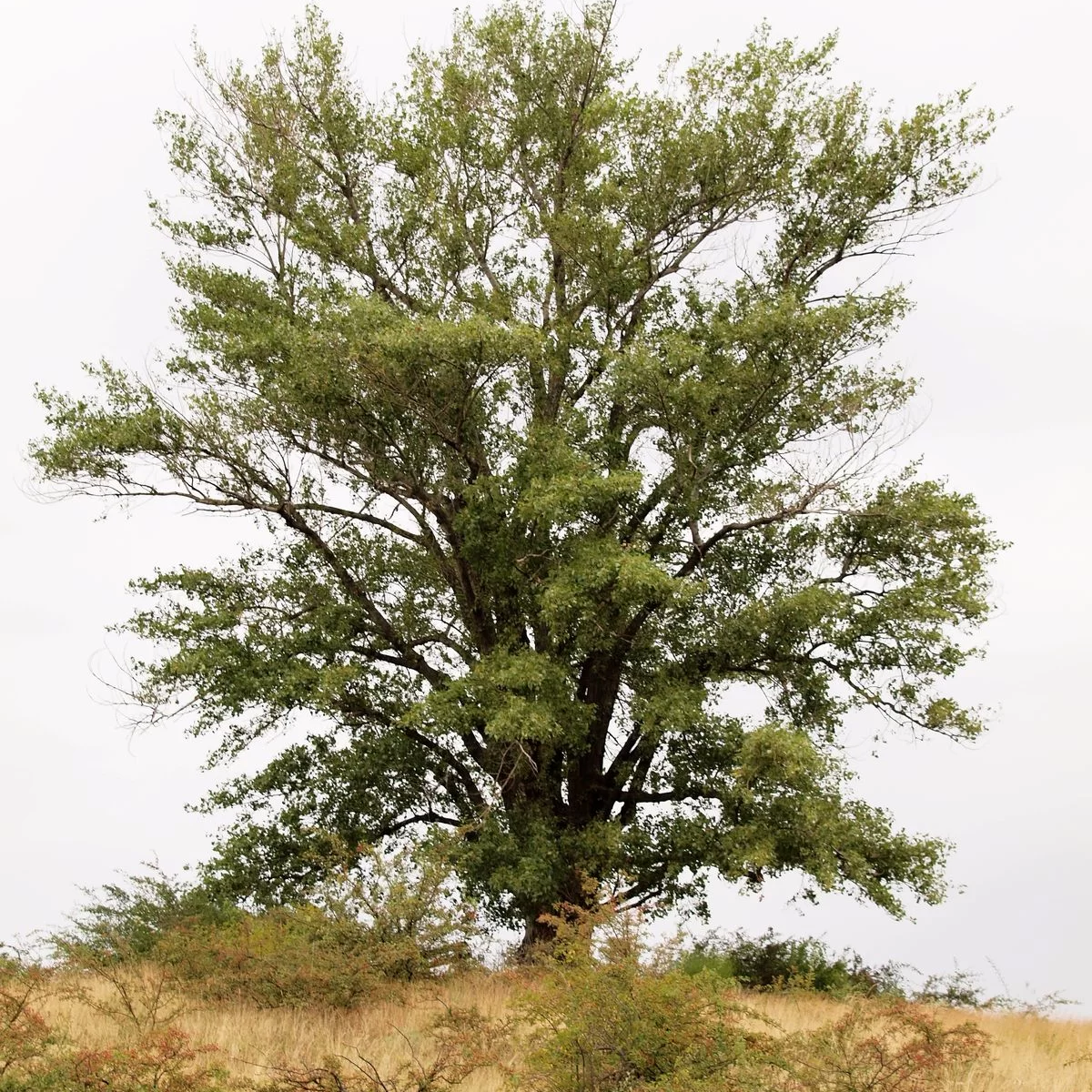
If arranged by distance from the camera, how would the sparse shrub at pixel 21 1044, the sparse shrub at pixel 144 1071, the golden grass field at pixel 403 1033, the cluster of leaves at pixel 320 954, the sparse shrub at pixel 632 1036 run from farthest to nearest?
the cluster of leaves at pixel 320 954, the golden grass field at pixel 403 1033, the sparse shrub at pixel 21 1044, the sparse shrub at pixel 144 1071, the sparse shrub at pixel 632 1036

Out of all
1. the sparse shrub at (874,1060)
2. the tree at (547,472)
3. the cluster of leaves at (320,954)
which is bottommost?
the sparse shrub at (874,1060)

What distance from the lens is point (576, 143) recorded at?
20.2 meters

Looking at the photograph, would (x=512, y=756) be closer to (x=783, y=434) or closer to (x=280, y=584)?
(x=280, y=584)

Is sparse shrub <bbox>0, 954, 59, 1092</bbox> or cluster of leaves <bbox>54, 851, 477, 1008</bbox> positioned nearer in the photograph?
sparse shrub <bbox>0, 954, 59, 1092</bbox>

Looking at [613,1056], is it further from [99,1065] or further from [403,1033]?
[99,1065]

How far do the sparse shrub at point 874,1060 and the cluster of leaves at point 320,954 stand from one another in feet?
15.7

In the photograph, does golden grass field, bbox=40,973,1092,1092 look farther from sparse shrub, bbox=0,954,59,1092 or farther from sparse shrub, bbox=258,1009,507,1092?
sparse shrub, bbox=0,954,59,1092

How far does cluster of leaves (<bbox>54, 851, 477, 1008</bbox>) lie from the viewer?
13.5 metres

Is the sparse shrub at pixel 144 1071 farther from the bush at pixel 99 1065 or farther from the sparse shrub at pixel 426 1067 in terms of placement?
the sparse shrub at pixel 426 1067

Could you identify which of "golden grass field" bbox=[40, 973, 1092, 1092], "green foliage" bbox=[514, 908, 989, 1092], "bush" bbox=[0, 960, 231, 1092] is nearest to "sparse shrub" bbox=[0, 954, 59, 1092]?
"bush" bbox=[0, 960, 231, 1092]

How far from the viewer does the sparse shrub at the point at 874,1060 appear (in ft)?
30.7

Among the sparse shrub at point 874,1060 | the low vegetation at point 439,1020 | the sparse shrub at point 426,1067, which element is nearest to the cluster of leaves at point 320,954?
the low vegetation at point 439,1020

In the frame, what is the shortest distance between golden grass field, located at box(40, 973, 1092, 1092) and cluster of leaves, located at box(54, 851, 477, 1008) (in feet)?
0.96

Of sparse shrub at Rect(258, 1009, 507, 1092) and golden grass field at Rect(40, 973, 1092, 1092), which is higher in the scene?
golden grass field at Rect(40, 973, 1092, 1092)
